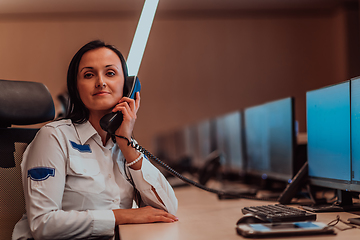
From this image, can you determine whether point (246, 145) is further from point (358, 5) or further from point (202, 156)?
point (358, 5)

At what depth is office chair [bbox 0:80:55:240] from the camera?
4.03 ft

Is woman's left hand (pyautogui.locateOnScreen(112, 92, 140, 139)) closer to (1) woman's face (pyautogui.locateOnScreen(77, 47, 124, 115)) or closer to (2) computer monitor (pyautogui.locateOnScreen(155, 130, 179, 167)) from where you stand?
(1) woman's face (pyautogui.locateOnScreen(77, 47, 124, 115))

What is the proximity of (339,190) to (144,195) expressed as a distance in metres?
0.73

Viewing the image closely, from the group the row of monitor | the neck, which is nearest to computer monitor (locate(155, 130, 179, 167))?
the row of monitor

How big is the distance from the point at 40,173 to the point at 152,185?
36 centimetres

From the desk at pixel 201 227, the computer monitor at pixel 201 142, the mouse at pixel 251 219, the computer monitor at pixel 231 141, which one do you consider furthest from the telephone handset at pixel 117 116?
the computer monitor at pixel 201 142

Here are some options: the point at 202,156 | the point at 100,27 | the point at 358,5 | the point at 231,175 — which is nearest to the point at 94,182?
the point at 231,175

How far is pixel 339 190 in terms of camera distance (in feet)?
4.30

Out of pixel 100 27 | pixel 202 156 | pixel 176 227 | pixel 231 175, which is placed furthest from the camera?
pixel 100 27

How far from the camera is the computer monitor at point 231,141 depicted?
8.68ft

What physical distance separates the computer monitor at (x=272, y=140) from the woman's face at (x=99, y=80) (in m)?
0.86

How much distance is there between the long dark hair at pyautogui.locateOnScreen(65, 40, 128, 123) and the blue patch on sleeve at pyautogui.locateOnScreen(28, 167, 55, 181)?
258mm

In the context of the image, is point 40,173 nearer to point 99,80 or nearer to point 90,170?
point 90,170

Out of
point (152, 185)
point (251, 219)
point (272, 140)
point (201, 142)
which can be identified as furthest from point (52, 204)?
point (201, 142)
